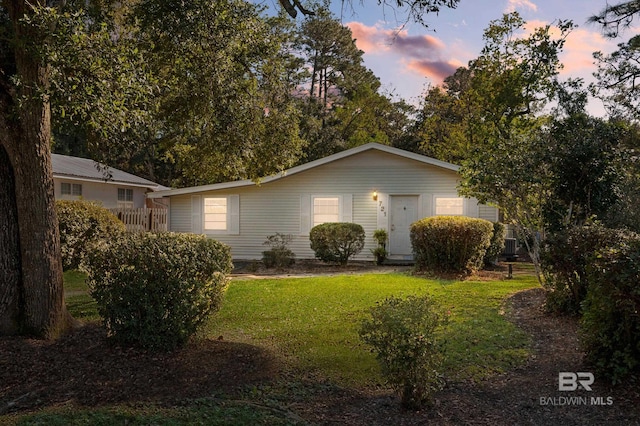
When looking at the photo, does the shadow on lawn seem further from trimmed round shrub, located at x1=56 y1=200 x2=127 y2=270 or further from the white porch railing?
the white porch railing

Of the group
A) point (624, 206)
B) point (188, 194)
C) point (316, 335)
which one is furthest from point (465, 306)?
point (188, 194)

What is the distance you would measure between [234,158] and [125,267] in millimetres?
4072

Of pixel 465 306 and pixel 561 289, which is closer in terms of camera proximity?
pixel 561 289

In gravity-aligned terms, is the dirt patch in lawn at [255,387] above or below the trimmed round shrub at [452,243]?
below

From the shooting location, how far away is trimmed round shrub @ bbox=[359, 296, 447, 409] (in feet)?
12.0

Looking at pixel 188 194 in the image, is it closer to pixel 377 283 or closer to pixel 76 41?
pixel 377 283

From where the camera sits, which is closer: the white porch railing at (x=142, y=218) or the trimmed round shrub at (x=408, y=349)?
the trimmed round shrub at (x=408, y=349)

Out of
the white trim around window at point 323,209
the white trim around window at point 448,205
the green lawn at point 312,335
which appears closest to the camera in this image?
the green lawn at point 312,335

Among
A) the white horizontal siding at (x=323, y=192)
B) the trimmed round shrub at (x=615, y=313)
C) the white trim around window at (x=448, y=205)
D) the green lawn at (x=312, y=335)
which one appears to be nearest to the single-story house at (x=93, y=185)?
the white horizontal siding at (x=323, y=192)

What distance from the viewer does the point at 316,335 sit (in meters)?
6.14

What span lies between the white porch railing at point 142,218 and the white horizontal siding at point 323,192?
1.75ft

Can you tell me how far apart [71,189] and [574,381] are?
64.2 feet

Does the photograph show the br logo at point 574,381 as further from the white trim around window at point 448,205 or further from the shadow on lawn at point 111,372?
the white trim around window at point 448,205

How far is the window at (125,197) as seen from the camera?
72.0 feet
